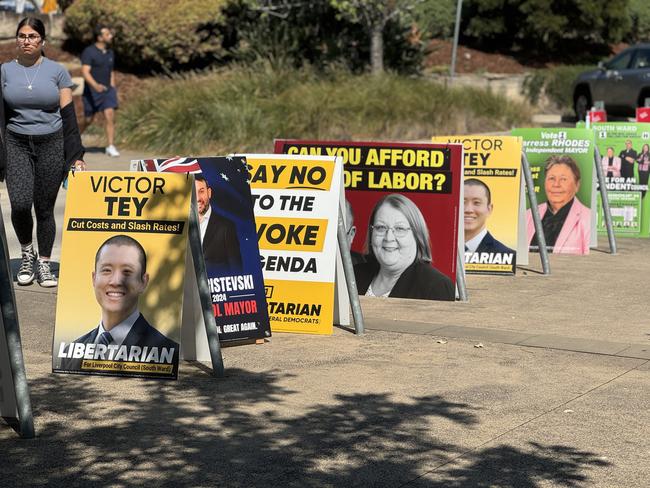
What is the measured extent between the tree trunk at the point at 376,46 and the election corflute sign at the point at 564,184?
44.3ft

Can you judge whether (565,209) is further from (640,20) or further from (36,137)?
(640,20)

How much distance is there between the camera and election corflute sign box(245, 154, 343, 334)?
903cm

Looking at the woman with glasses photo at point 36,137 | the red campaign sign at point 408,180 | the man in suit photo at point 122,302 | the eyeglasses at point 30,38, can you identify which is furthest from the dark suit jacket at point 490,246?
the man in suit photo at point 122,302

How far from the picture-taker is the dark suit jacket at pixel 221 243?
8344 mm

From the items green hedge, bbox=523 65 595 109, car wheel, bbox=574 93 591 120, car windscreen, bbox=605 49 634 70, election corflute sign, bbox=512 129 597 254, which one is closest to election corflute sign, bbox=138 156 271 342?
election corflute sign, bbox=512 129 597 254

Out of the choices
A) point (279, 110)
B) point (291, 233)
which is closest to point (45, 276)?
point (291, 233)

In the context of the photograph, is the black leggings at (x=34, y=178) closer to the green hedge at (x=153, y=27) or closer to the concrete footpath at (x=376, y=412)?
the concrete footpath at (x=376, y=412)

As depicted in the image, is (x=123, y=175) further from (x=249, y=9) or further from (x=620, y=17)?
(x=620, y=17)

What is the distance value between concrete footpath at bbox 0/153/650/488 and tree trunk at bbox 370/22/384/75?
56.4 feet

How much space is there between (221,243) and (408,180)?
253 centimetres

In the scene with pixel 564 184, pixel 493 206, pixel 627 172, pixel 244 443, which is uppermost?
pixel 627 172

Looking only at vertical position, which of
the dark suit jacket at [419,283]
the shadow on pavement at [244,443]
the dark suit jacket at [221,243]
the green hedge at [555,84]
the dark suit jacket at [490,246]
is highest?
the green hedge at [555,84]

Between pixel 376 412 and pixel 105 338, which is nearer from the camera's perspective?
pixel 376 412

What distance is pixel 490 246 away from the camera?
1184 centimetres
